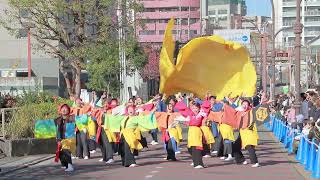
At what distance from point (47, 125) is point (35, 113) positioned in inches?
42.9

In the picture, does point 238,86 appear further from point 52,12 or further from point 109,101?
point 52,12

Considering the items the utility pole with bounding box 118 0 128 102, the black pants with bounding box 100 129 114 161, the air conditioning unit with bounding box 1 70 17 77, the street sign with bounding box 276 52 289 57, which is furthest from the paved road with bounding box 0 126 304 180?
the street sign with bounding box 276 52 289 57

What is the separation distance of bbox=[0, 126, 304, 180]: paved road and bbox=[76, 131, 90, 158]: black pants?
0.36m

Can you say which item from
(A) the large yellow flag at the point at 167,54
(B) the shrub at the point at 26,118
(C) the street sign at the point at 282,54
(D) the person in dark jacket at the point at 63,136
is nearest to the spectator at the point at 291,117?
(A) the large yellow flag at the point at 167,54

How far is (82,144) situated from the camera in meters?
18.9

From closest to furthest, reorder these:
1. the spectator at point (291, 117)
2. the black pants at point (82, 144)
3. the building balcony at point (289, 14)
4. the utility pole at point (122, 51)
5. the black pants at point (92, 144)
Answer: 1. the black pants at point (82, 144)
2. the black pants at point (92, 144)
3. the spectator at point (291, 117)
4. the utility pole at point (122, 51)
5. the building balcony at point (289, 14)

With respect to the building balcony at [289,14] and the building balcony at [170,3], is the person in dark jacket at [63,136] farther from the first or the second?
the building balcony at [289,14]

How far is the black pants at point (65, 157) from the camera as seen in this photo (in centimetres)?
1584

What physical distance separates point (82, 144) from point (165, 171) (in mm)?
4216

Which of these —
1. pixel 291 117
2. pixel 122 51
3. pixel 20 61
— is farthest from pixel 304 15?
pixel 291 117

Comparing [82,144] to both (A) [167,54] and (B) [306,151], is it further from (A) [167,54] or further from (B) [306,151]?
(B) [306,151]

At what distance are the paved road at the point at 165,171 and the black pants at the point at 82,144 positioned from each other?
36cm

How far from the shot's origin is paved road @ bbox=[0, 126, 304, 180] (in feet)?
47.3

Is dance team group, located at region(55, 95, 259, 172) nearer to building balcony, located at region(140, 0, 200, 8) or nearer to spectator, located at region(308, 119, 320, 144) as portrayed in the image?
spectator, located at region(308, 119, 320, 144)
